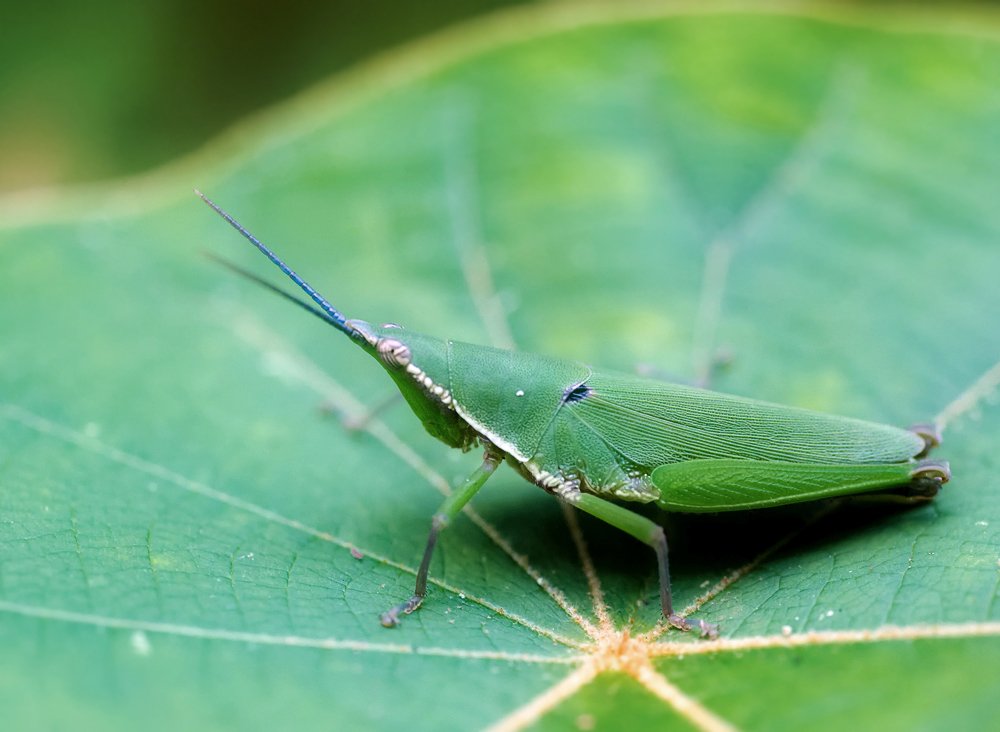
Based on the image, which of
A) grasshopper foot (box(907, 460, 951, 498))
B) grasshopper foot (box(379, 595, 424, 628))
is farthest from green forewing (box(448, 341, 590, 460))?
grasshopper foot (box(907, 460, 951, 498))

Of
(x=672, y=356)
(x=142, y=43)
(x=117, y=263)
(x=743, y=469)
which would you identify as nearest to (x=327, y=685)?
(x=743, y=469)

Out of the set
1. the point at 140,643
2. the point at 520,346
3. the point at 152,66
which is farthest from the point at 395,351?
the point at 152,66

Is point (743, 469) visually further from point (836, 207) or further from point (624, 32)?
point (624, 32)

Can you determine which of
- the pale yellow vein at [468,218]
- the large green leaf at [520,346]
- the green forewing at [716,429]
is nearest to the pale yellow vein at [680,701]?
the large green leaf at [520,346]

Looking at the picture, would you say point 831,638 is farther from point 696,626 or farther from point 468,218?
point 468,218

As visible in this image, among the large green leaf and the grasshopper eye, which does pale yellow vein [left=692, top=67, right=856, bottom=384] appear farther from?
the grasshopper eye

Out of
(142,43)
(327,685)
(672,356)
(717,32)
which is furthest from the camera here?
(142,43)

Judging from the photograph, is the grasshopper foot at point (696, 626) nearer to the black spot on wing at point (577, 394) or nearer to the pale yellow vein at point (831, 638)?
the pale yellow vein at point (831, 638)
